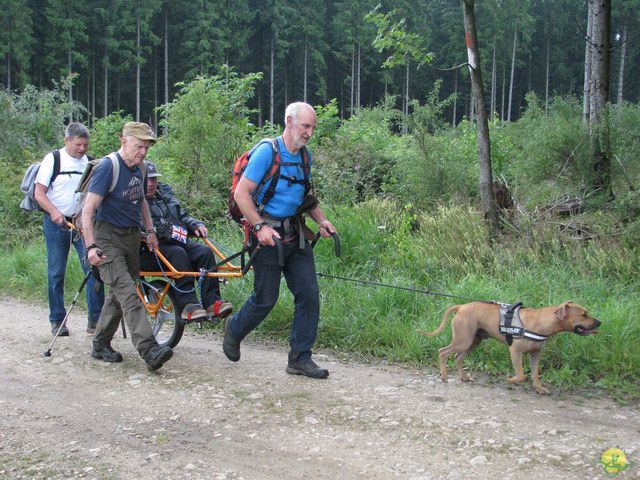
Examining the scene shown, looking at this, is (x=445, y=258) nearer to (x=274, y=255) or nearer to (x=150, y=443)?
(x=274, y=255)

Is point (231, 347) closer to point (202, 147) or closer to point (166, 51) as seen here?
point (202, 147)

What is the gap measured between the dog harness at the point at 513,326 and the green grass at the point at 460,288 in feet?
1.96

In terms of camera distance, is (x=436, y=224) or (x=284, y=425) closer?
(x=284, y=425)

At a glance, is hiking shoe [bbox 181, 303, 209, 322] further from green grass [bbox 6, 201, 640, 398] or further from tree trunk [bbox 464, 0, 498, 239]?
tree trunk [bbox 464, 0, 498, 239]

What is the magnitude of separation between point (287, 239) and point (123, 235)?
165 cm

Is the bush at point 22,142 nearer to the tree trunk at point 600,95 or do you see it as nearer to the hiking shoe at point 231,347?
the hiking shoe at point 231,347

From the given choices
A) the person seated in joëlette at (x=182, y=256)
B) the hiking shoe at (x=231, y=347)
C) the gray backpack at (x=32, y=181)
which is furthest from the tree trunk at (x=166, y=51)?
the hiking shoe at (x=231, y=347)

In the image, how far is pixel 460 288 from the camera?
21.5 ft

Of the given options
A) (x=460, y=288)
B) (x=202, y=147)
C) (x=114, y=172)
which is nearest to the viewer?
(x=114, y=172)

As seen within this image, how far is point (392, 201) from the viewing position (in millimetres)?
9656

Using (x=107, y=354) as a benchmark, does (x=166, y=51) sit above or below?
above

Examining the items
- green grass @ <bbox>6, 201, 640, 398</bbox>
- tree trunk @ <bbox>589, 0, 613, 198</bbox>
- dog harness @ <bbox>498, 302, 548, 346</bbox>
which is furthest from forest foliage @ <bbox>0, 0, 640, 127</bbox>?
dog harness @ <bbox>498, 302, 548, 346</bbox>

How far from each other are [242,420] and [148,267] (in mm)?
2520

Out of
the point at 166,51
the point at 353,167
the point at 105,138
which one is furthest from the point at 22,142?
the point at 166,51
